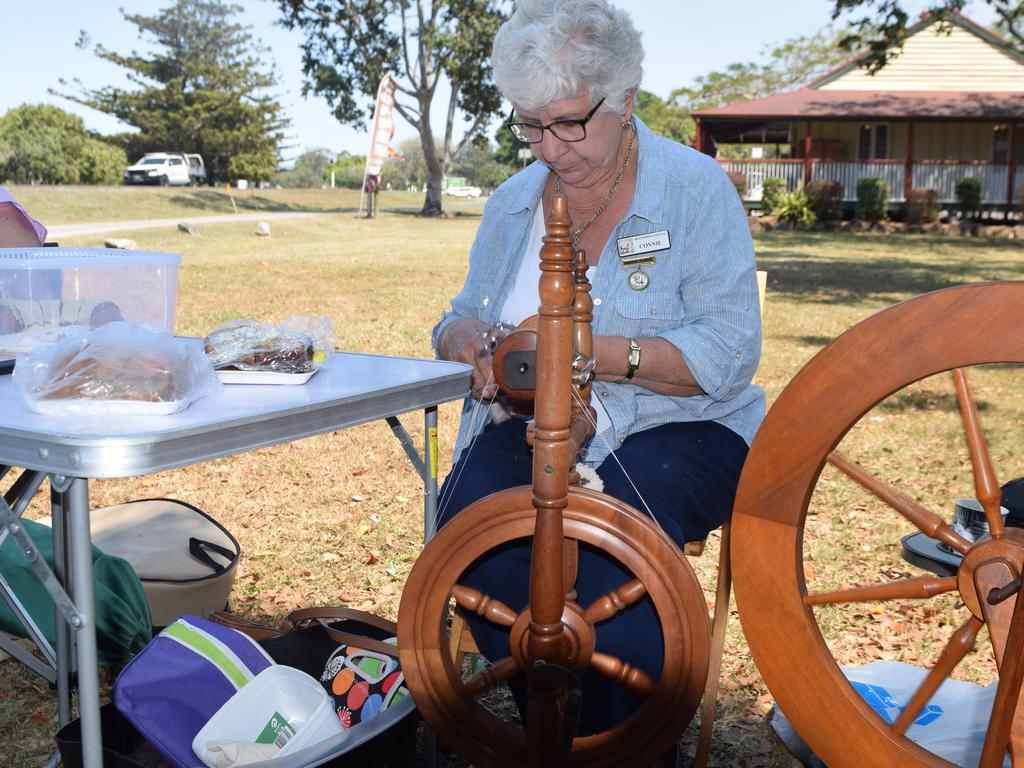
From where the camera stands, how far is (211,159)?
40375 mm

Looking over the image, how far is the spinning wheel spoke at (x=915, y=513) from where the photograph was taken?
1446mm

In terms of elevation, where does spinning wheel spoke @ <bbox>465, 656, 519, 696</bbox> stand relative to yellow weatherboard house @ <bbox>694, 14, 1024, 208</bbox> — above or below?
below

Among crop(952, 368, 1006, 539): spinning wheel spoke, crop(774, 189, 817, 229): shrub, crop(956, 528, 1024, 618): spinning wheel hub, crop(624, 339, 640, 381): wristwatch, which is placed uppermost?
crop(774, 189, 817, 229): shrub

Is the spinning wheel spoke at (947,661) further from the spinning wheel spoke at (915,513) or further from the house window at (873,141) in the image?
the house window at (873,141)

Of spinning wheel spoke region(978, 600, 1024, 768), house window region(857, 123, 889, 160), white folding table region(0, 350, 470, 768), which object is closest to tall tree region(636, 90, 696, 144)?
house window region(857, 123, 889, 160)

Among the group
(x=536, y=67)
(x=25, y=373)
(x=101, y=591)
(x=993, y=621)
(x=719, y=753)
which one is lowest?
(x=719, y=753)

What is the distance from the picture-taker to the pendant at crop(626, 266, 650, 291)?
198 cm

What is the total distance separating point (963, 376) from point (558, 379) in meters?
0.61

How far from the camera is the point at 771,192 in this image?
21891 mm

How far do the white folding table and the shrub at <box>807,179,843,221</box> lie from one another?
67.4ft

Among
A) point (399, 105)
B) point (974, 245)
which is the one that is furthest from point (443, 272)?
point (399, 105)

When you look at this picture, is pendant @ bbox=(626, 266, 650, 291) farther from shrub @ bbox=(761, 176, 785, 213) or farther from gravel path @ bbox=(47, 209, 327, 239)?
shrub @ bbox=(761, 176, 785, 213)

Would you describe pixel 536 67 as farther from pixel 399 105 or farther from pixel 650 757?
pixel 399 105

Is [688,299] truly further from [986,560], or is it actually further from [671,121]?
[671,121]
